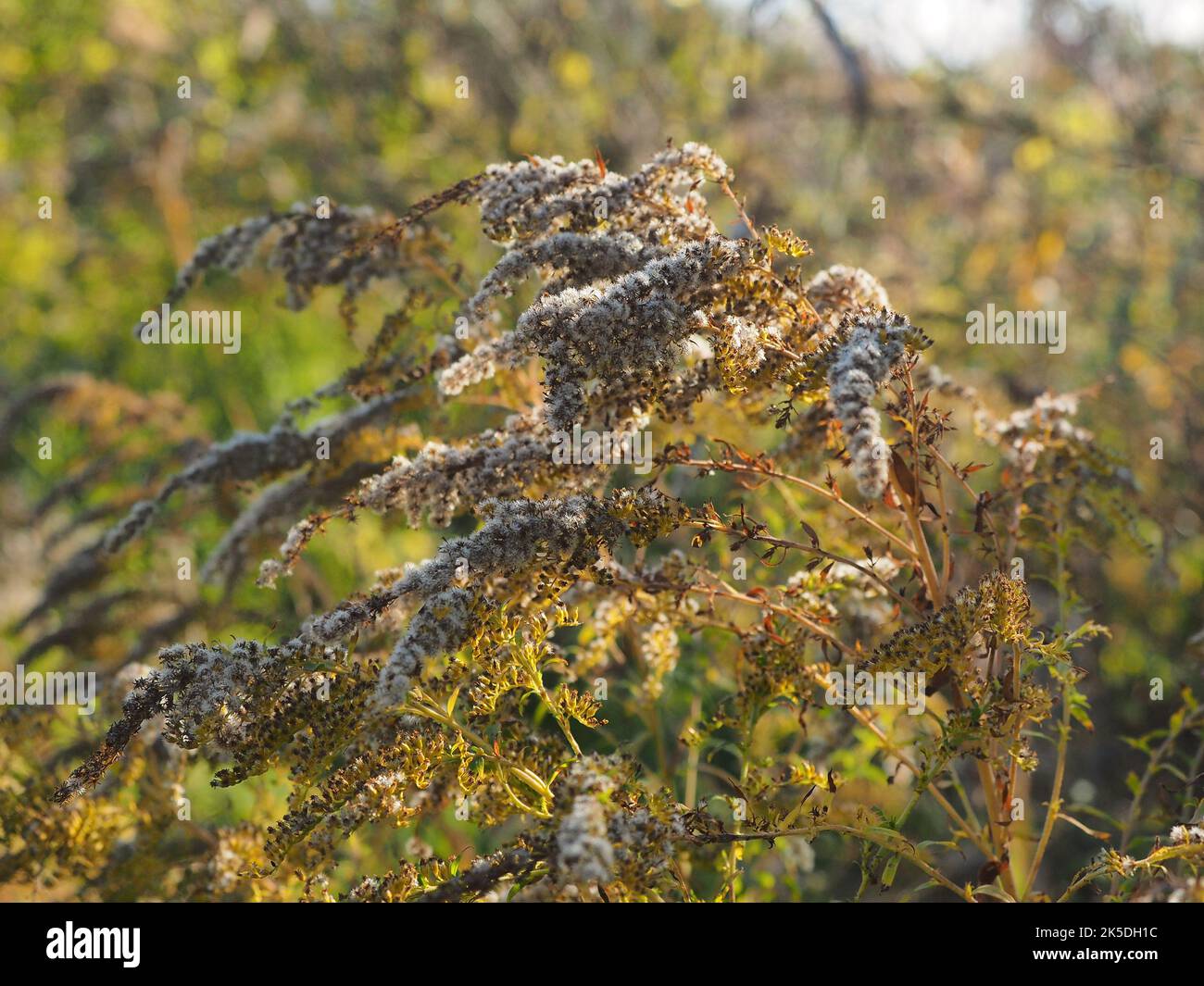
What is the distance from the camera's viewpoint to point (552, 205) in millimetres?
2652

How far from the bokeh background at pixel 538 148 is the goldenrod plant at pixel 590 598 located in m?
2.99

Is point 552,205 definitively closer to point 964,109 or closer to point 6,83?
point 964,109

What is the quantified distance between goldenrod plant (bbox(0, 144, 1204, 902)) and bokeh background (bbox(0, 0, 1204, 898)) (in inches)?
118

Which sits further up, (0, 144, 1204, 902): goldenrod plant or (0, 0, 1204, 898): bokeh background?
(0, 0, 1204, 898): bokeh background

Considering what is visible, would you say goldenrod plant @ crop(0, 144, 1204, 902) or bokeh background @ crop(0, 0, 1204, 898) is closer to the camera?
goldenrod plant @ crop(0, 144, 1204, 902)

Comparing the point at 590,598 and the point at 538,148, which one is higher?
the point at 538,148

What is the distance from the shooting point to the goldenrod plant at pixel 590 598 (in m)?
2.28

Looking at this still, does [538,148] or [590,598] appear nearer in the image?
[590,598]

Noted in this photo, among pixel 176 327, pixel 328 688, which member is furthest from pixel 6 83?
pixel 328 688

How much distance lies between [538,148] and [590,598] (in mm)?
5796

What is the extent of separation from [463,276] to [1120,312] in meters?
5.45

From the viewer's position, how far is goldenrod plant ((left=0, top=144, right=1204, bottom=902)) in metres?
2.28

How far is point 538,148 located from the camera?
26.5ft

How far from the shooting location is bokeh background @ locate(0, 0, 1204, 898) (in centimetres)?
755
